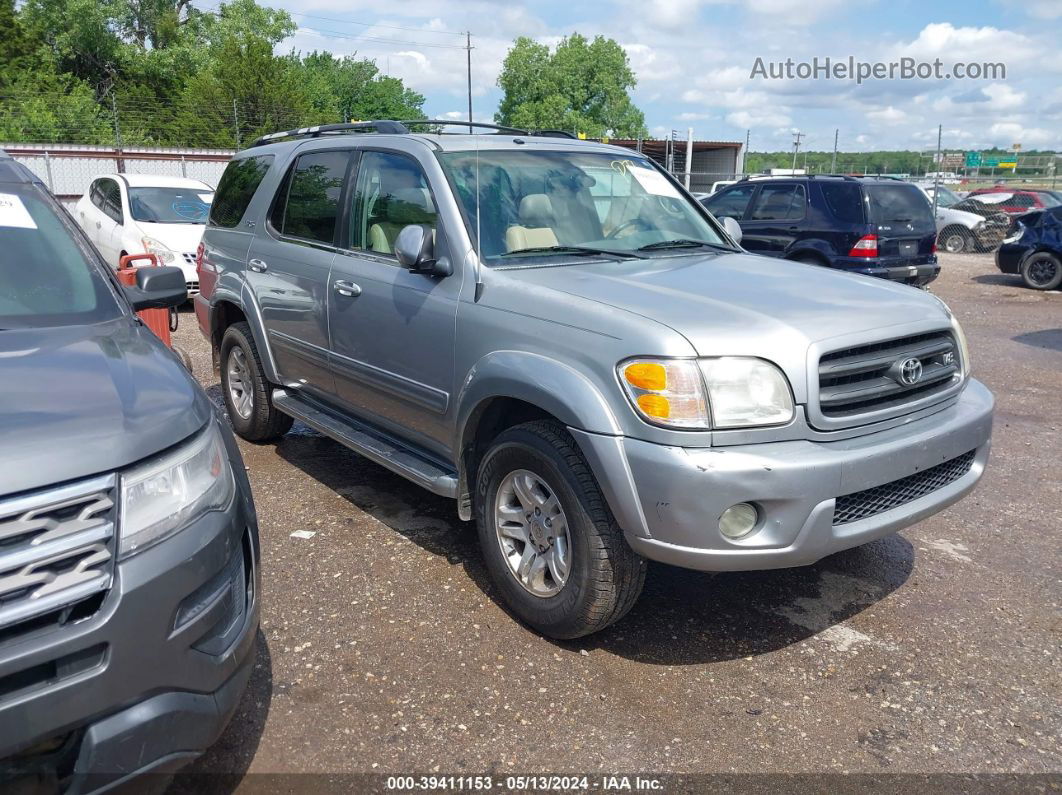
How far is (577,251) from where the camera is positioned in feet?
13.0

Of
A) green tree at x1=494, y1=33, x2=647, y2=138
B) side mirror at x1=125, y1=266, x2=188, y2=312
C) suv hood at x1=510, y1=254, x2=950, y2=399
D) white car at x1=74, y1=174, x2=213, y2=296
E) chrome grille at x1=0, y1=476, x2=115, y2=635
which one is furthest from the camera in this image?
green tree at x1=494, y1=33, x2=647, y2=138

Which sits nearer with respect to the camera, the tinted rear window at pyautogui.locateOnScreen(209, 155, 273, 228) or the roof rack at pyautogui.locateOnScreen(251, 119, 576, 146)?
the roof rack at pyautogui.locateOnScreen(251, 119, 576, 146)

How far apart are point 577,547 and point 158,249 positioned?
9248 mm

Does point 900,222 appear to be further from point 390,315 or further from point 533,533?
point 533,533

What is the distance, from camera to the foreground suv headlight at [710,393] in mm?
2861

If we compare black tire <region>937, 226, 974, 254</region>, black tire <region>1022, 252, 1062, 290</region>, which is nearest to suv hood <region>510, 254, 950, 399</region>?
black tire <region>1022, 252, 1062, 290</region>

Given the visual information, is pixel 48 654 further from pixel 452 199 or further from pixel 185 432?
pixel 452 199

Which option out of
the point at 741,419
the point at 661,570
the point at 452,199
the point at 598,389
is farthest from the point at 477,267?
the point at 661,570

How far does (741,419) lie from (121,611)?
190 cm

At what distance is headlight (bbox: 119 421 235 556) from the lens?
6.79 ft

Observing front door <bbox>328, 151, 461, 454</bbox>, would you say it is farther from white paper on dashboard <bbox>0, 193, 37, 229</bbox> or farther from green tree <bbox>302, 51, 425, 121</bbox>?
green tree <bbox>302, 51, 425, 121</bbox>

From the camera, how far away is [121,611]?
6.50 ft

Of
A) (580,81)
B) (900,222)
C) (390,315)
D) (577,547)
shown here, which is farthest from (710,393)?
(580,81)

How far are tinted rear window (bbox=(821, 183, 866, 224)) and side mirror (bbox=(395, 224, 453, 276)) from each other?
817 centimetres
